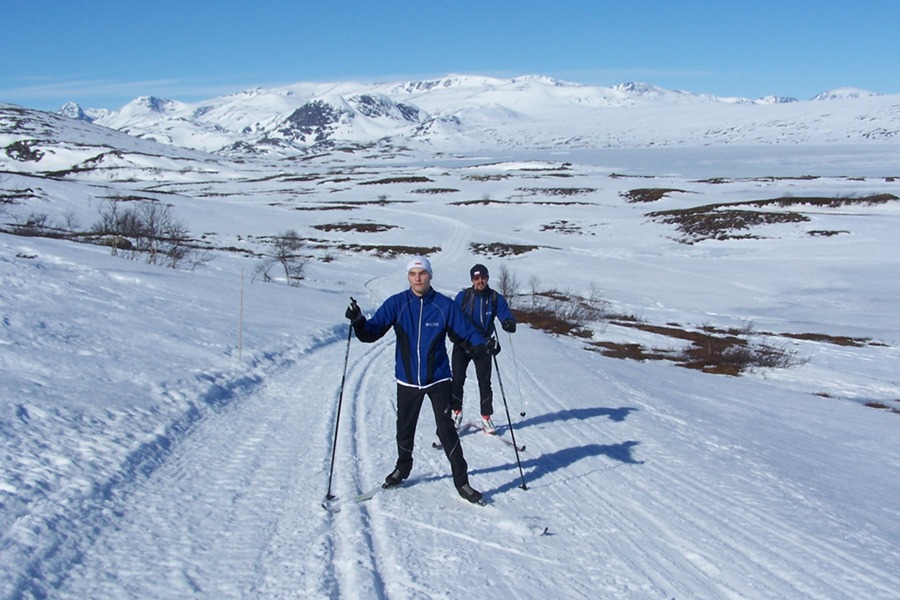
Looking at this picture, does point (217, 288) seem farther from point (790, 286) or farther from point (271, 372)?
point (790, 286)

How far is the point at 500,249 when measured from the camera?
46.1 m

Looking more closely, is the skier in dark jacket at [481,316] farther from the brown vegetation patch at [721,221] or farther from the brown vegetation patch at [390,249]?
the brown vegetation patch at [721,221]

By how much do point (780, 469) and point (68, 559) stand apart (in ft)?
23.4

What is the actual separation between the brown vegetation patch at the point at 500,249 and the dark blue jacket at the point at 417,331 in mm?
39655

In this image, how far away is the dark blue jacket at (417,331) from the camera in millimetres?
5195

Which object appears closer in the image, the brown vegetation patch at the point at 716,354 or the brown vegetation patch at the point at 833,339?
the brown vegetation patch at the point at 716,354

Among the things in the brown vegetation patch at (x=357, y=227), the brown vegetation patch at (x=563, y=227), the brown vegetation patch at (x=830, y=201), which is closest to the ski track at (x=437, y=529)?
the brown vegetation patch at (x=357, y=227)

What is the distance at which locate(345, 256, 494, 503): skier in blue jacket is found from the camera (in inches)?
204

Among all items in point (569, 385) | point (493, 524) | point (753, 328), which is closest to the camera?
point (493, 524)

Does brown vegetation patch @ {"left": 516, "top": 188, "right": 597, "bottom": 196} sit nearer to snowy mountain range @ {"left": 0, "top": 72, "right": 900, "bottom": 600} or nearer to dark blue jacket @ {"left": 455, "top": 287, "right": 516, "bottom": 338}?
snowy mountain range @ {"left": 0, "top": 72, "right": 900, "bottom": 600}

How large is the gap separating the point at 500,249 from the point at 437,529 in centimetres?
4174

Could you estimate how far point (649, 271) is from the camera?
1531 inches

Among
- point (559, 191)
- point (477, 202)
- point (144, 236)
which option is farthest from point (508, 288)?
point (559, 191)

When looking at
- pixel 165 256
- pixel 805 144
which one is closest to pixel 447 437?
pixel 165 256
